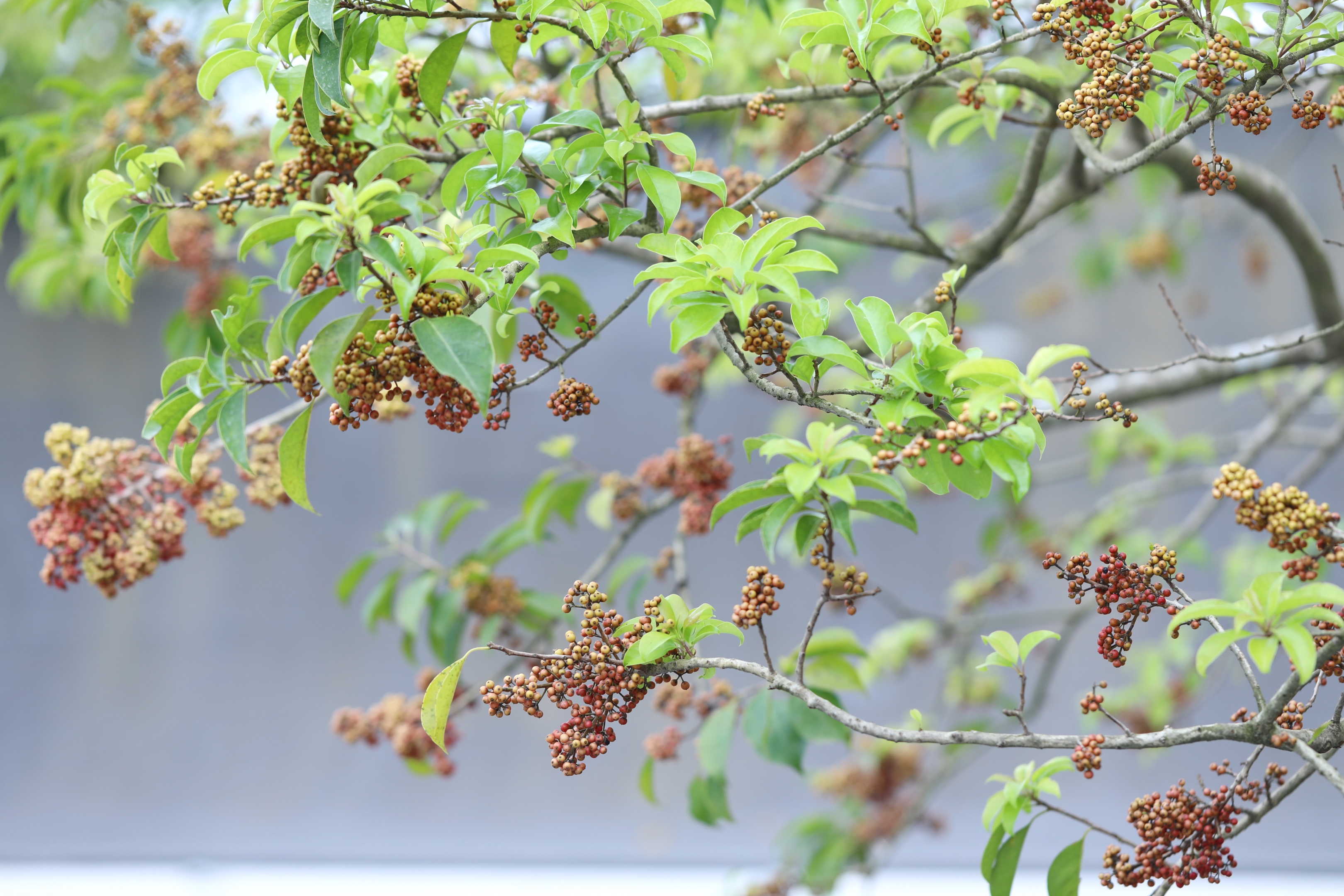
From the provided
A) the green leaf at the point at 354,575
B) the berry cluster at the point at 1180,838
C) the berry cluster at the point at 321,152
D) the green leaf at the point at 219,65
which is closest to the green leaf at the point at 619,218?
the berry cluster at the point at 321,152

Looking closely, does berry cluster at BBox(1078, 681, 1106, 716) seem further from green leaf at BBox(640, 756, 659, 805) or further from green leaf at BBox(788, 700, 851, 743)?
green leaf at BBox(640, 756, 659, 805)

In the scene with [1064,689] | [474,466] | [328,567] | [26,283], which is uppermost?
[26,283]

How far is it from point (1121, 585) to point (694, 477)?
1.82 feet

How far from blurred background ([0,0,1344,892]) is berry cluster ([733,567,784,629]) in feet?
6.13

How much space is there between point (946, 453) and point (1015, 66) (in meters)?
0.47

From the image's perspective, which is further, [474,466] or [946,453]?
[474,466]

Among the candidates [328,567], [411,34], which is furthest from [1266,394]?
[328,567]

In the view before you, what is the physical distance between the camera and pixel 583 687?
2.26 feet

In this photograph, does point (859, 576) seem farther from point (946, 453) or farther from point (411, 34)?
point (411, 34)

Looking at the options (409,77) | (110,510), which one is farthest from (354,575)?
(409,77)

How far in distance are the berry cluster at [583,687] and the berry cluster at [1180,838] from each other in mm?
378

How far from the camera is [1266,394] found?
1826mm

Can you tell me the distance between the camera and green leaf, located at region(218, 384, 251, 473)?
74 centimetres

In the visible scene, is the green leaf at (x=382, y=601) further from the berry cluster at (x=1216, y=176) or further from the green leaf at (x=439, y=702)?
the berry cluster at (x=1216, y=176)
